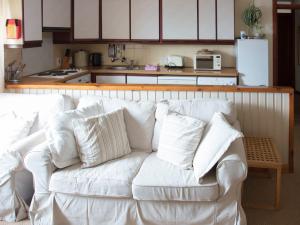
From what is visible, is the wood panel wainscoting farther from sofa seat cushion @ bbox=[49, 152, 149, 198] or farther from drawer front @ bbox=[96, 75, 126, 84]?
drawer front @ bbox=[96, 75, 126, 84]

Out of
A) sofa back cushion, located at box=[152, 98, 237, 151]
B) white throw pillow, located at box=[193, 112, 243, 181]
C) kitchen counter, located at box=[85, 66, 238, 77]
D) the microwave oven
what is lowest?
white throw pillow, located at box=[193, 112, 243, 181]

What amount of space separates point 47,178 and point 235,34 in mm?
4142

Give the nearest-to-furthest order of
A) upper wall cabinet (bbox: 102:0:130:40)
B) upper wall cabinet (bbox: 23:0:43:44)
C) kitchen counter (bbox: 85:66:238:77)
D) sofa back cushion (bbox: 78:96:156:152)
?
1. sofa back cushion (bbox: 78:96:156:152)
2. upper wall cabinet (bbox: 23:0:43:44)
3. kitchen counter (bbox: 85:66:238:77)
4. upper wall cabinet (bbox: 102:0:130:40)

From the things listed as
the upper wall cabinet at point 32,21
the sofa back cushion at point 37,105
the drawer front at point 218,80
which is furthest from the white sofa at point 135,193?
the drawer front at point 218,80

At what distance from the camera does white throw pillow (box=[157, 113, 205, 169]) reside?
10.2 ft

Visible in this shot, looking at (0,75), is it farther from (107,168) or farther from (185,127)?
(185,127)

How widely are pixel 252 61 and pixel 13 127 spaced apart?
3.51 metres

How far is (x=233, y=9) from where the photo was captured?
592cm

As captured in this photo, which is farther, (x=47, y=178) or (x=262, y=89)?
(x=262, y=89)

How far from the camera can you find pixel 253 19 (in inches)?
238

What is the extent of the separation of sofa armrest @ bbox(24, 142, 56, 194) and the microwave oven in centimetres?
346

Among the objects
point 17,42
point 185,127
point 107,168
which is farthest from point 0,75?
point 185,127

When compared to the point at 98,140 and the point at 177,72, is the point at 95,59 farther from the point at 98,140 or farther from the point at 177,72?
the point at 98,140

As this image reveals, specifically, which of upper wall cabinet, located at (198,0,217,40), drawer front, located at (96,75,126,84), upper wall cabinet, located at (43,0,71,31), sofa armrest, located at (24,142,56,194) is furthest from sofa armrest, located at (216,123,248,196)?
upper wall cabinet, located at (198,0,217,40)
